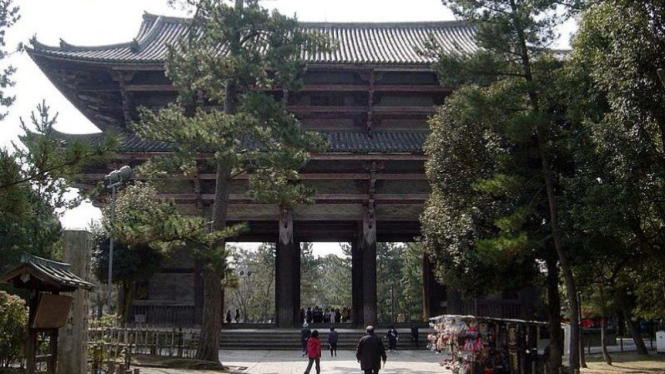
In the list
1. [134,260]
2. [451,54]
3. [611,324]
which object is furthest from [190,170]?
[611,324]

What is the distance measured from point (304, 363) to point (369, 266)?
20.7ft

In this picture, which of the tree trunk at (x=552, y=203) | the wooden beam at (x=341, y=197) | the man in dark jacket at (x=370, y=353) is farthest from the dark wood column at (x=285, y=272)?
the man in dark jacket at (x=370, y=353)

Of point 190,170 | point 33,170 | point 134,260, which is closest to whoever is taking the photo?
point 33,170

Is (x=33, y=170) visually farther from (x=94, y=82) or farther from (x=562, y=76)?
(x=94, y=82)

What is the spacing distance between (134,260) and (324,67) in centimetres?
1025

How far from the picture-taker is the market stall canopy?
29.8 feet

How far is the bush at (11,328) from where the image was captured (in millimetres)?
12477

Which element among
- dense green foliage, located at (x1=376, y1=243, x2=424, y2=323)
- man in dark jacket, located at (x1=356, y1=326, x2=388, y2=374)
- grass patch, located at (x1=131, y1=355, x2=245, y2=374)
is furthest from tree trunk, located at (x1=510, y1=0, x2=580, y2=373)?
dense green foliage, located at (x1=376, y1=243, x2=424, y2=323)

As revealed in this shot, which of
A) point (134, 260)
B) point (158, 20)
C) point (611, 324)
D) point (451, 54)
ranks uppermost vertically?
point (158, 20)

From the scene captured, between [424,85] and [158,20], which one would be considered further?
[158,20]

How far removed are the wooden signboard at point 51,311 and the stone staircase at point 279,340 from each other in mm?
16429

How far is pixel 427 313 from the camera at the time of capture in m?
30.4

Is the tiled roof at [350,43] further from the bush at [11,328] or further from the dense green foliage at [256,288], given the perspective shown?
the dense green foliage at [256,288]

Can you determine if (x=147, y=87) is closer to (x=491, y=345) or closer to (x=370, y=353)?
(x=491, y=345)
